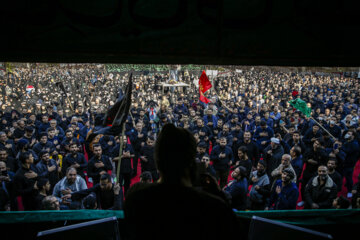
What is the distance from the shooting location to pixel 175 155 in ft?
4.11

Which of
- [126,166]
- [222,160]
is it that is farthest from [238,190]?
[126,166]

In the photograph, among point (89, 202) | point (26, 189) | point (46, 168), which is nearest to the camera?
point (89, 202)

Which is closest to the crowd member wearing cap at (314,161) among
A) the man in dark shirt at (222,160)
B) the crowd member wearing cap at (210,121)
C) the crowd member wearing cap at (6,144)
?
the man in dark shirt at (222,160)

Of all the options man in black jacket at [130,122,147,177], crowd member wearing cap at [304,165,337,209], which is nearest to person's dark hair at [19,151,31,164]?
man in black jacket at [130,122,147,177]

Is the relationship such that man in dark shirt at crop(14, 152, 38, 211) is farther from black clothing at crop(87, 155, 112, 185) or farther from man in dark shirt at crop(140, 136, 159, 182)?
man in dark shirt at crop(140, 136, 159, 182)

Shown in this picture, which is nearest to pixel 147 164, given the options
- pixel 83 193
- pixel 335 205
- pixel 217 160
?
pixel 217 160

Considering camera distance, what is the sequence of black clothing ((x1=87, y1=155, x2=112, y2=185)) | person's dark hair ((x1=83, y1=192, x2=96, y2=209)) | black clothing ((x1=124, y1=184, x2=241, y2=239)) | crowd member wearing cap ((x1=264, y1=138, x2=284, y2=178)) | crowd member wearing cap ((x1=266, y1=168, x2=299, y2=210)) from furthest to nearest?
crowd member wearing cap ((x1=264, y1=138, x2=284, y2=178)) < black clothing ((x1=87, y1=155, x2=112, y2=185)) < crowd member wearing cap ((x1=266, y1=168, x2=299, y2=210)) < person's dark hair ((x1=83, y1=192, x2=96, y2=209)) < black clothing ((x1=124, y1=184, x2=241, y2=239))

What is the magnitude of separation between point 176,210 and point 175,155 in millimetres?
270

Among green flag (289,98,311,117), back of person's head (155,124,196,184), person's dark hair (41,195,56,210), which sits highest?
green flag (289,98,311,117)

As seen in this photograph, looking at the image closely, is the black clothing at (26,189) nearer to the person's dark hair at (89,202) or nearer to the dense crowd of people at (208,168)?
the dense crowd of people at (208,168)

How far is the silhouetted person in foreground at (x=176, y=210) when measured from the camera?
1.12 meters

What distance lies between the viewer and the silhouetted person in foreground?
3.67ft

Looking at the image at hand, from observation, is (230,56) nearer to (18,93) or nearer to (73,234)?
(73,234)

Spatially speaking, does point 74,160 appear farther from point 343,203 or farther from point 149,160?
point 343,203
